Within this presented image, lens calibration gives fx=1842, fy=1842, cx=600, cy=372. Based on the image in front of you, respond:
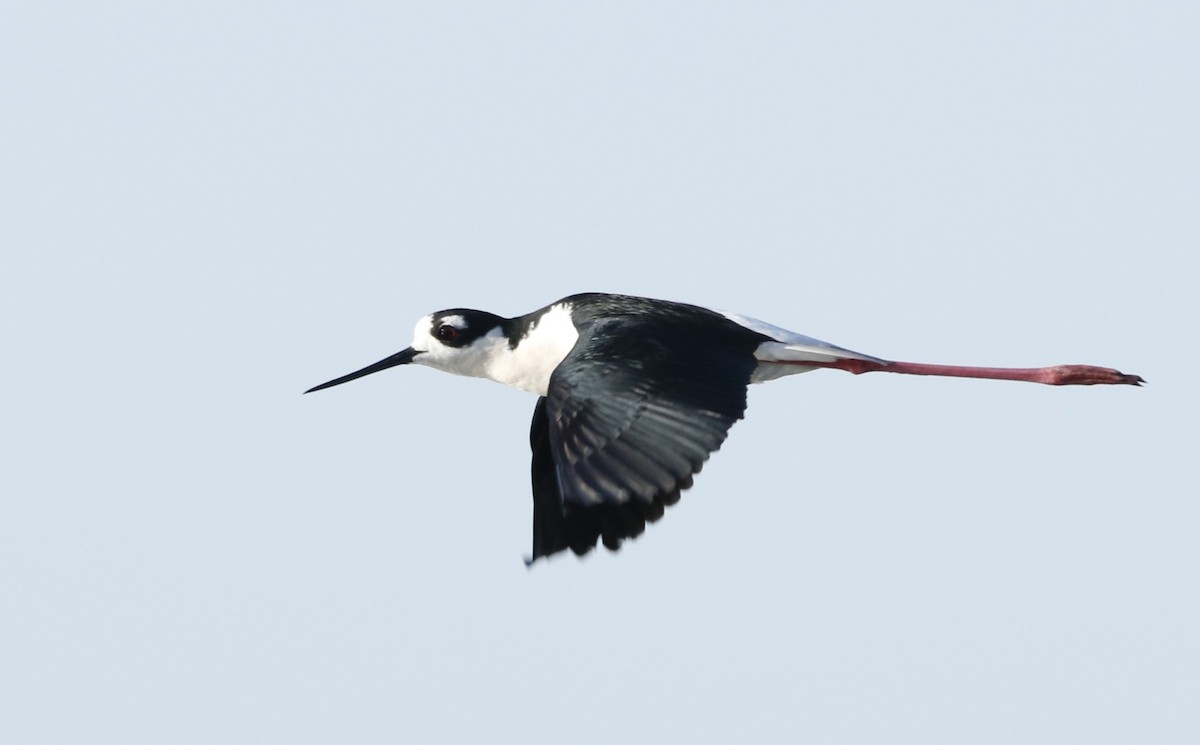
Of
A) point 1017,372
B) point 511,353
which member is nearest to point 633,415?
Answer: point 511,353

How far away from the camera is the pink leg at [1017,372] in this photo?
9719 millimetres

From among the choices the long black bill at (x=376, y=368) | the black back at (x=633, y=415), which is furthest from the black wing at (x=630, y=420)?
the long black bill at (x=376, y=368)

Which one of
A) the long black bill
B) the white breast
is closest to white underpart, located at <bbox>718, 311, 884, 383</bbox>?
the white breast

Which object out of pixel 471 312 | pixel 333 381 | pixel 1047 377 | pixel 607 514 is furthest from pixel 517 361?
pixel 1047 377

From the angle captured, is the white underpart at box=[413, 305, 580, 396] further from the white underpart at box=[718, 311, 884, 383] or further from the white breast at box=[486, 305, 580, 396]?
the white underpart at box=[718, 311, 884, 383]

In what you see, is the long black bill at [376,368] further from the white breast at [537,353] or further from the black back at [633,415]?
the black back at [633,415]

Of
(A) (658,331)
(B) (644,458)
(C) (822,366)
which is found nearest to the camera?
(B) (644,458)

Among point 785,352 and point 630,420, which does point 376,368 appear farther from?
point 630,420

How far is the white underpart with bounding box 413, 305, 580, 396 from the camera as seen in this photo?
31.3 ft

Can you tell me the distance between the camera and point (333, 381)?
33.4 feet

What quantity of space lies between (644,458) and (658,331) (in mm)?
1189

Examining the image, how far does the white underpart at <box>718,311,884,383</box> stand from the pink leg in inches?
3.3

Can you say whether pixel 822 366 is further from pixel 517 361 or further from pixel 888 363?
pixel 517 361

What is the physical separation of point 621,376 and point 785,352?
1369mm
